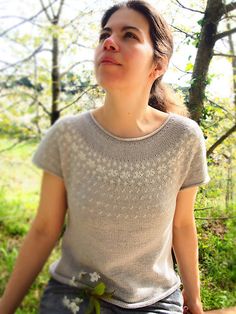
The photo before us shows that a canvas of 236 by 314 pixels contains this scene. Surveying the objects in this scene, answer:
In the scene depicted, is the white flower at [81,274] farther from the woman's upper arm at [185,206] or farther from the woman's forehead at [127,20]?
the woman's forehead at [127,20]

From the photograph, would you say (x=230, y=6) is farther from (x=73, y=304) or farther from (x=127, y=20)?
(x=73, y=304)

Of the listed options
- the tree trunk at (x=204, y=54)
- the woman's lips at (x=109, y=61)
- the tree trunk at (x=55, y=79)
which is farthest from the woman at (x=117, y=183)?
the tree trunk at (x=55, y=79)

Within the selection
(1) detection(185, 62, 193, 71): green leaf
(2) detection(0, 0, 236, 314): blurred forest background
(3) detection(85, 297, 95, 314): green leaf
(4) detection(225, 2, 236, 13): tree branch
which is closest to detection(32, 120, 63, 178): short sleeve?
(3) detection(85, 297, 95, 314): green leaf

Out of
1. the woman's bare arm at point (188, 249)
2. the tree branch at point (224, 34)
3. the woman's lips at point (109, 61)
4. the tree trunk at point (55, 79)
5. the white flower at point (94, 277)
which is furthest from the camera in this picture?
the tree trunk at point (55, 79)

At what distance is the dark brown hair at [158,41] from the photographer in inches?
41.5

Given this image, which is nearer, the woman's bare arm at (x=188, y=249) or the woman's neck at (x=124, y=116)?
the woman's neck at (x=124, y=116)

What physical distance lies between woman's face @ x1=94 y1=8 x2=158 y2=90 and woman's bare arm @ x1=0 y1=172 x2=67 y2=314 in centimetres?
32

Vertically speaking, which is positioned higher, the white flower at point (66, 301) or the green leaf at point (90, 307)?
the white flower at point (66, 301)

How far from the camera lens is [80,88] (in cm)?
189

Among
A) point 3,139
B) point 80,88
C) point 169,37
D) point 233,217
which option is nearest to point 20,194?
point 3,139

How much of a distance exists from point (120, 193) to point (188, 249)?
342 mm

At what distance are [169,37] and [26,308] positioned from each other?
1.95 metres

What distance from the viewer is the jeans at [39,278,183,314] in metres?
1.06

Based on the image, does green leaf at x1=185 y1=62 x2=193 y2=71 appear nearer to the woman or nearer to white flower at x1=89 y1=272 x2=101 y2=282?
the woman
